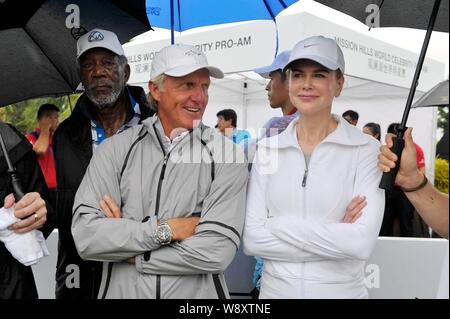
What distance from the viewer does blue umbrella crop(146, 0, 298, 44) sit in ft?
9.62

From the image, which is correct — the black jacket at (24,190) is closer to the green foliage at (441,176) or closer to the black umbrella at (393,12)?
the black umbrella at (393,12)

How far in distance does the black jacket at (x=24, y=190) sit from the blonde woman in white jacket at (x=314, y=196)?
995 mm

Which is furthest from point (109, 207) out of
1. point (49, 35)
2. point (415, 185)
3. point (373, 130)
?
point (373, 130)

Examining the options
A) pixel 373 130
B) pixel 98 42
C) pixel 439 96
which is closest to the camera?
pixel 439 96

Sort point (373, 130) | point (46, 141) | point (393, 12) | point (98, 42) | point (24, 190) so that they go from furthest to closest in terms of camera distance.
→ 1. point (373, 130)
2. point (46, 141)
3. point (98, 42)
4. point (393, 12)
5. point (24, 190)

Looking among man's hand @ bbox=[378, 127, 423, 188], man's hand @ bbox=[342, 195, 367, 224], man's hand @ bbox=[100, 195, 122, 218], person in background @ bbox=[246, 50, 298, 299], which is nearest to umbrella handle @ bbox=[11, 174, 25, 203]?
man's hand @ bbox=[100, 195, 122, 218]

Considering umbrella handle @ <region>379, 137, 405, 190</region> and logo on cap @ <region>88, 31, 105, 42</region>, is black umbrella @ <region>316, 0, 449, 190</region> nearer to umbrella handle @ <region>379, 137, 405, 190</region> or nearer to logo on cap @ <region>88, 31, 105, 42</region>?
umbrella handle @ <region>379, 137, 405, 190</region>

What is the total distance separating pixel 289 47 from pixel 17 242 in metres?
3.37

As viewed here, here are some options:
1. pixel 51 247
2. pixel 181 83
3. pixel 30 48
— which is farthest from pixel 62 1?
pixel 51 247

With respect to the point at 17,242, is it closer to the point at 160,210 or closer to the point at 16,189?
the point at 16,189

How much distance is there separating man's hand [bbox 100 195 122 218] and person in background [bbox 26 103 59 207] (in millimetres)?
901

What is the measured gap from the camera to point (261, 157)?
2096 millimetres

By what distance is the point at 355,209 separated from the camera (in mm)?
1923

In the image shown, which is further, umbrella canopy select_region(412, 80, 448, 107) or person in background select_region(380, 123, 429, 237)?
person in background select_region(380, 123, 429, 237)
